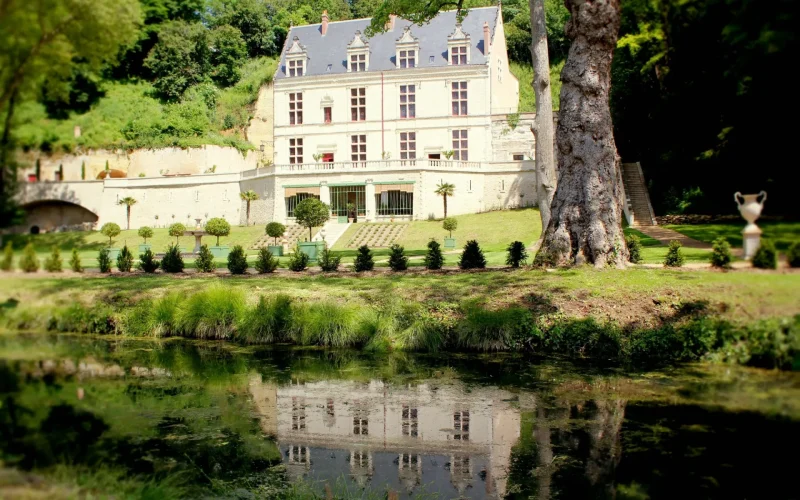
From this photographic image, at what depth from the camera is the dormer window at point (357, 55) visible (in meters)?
41.1

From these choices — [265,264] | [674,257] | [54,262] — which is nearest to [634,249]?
[674,257]

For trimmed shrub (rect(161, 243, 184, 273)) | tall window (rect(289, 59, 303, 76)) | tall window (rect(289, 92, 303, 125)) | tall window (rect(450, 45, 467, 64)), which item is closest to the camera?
trimmed shrub (rect(161, 243, 184, 273))

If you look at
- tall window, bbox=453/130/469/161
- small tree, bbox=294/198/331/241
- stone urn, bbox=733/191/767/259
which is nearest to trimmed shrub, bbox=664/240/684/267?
stone urn, bbox=733/191/767/259

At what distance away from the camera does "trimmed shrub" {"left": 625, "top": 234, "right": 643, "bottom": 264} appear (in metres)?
13.5

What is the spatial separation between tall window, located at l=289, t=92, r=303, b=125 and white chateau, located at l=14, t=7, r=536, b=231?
7cm

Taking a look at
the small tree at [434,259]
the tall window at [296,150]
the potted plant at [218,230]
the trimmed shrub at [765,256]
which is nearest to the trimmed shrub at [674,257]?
the small tree at [434,259]

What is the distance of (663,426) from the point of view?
691 cm

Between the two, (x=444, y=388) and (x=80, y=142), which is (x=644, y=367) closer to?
(x=444, y=388)

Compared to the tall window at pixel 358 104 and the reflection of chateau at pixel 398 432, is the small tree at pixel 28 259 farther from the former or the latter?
the tall window at pixel 358 104

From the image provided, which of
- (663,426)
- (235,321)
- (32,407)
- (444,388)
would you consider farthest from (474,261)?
(32,407)

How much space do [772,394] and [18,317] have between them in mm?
5797

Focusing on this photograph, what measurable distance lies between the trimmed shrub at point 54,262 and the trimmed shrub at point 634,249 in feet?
38.4

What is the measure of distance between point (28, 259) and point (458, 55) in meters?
39.0

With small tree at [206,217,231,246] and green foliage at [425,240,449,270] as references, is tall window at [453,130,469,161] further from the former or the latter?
green foliage at [425,240,449,270]
